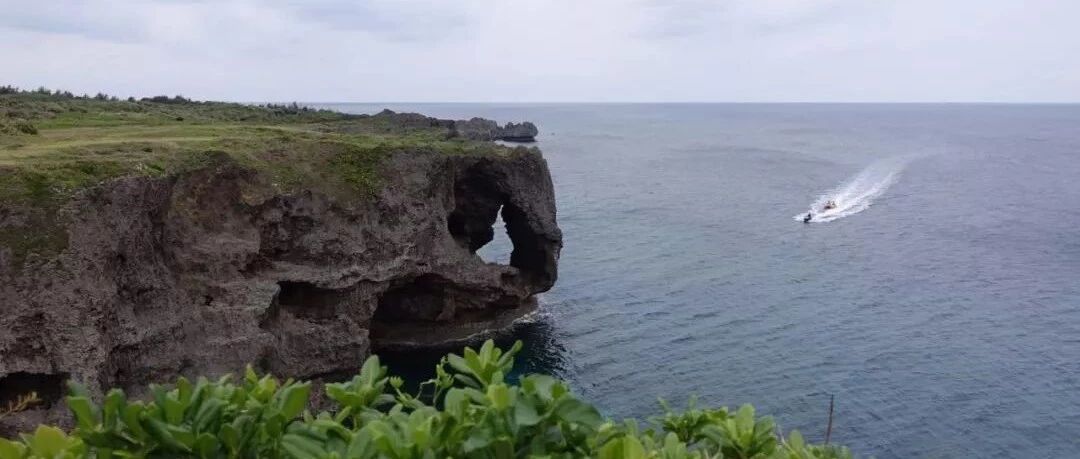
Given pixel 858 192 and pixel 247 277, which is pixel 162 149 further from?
pixel 858 192

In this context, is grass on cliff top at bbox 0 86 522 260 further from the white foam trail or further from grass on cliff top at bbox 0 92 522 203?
the white foam trail

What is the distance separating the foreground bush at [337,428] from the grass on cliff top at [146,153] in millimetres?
27324

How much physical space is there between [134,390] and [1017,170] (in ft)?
420

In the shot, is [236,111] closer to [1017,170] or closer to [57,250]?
[57,250]

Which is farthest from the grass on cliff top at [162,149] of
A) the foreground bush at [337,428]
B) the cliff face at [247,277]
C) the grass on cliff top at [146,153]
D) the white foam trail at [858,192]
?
the white foam trail at [858,192]

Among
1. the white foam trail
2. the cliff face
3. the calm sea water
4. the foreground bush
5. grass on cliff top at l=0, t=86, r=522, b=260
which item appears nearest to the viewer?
the foreground bush

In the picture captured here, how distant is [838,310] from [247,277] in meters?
36.0

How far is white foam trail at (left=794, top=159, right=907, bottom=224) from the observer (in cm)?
8331

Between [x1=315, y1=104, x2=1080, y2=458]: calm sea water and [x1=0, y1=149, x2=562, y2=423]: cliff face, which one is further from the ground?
[x1=0, y1=149, x2=562, y2=423]: cliff face

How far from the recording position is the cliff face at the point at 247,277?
28141mm

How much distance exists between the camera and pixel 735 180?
4289 inches

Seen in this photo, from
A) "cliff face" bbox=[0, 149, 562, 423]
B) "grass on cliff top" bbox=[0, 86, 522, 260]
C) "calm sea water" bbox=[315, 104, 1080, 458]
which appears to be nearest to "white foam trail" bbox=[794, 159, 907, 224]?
"calm sea water" bbox=[315, 104, 1080, 458]

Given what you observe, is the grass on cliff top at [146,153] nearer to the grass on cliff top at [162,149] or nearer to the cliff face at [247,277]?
the grass on cliff top at [162,149]

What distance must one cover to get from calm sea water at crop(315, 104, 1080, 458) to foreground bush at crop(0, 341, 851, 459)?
3283 cm
